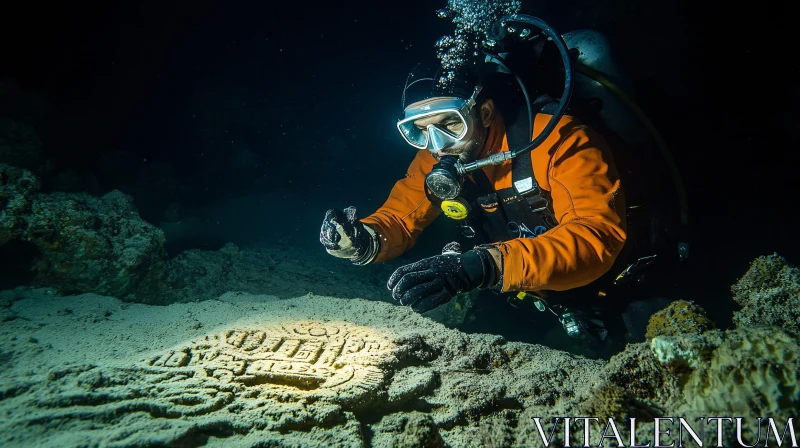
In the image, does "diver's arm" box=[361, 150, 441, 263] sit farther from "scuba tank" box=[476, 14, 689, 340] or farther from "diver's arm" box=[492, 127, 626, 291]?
"diver's arm" box=[492, 127, 626, 291]

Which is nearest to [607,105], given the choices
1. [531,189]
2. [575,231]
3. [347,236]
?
[531,189]

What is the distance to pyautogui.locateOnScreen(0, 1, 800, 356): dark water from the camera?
4645mm

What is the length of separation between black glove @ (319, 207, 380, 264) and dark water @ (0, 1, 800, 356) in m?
2.69

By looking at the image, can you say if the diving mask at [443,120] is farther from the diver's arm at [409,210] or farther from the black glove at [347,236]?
the black glove at [347,236]

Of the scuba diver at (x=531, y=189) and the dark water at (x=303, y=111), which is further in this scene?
the dark water at (x=303, y=111)

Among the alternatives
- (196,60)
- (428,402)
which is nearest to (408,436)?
(428,402)

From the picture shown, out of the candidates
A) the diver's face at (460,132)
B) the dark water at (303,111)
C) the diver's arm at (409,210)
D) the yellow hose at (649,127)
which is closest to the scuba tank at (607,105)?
the yellow hose at (649,127)

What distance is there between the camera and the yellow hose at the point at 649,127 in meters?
3.11

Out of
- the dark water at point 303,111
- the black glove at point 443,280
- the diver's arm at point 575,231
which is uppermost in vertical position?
the dark water at point 303,111

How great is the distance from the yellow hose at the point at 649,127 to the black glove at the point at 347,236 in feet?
8.73

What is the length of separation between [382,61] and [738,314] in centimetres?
2000

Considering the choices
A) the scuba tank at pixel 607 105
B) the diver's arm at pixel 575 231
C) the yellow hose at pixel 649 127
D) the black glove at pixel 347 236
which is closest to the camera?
the diver's arm at pixel 575 231

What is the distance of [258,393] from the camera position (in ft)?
5.47

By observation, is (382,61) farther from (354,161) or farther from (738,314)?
(738,314)
